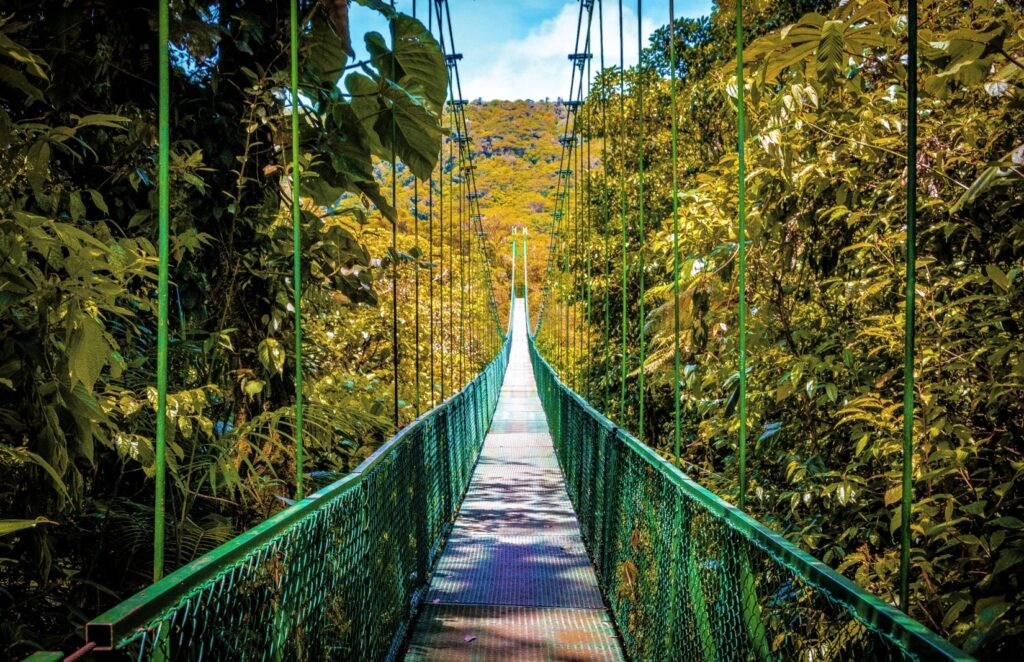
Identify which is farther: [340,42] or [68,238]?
[340,42]

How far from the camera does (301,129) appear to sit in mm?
2559

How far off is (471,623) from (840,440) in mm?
1588

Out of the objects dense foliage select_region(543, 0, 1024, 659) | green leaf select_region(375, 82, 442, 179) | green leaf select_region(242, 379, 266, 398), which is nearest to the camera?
dense foliage select_region(543, 0, 1024, 659)

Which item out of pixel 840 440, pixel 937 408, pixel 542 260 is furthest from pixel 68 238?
pixel 542 260

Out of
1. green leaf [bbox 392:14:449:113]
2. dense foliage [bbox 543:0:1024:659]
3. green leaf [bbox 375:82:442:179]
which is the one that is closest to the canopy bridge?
dense foliage [bbox 543:0:1024:659]

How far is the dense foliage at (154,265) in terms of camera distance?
Result: 1.40m

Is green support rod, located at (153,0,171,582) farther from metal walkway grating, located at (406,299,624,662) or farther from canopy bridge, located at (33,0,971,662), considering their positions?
metal walkway grating, located at (406,299,624,662)

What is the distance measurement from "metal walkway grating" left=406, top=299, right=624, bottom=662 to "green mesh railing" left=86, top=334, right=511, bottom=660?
0.16 m

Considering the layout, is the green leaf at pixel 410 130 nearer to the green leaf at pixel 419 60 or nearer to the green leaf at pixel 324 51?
the green leaf at pixel 419 60

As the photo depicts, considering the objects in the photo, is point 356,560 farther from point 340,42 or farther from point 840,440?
point 840,440

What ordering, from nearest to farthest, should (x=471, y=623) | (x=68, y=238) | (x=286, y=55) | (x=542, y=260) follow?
(x=68, y=238) → (x=286, y=55) → (x=471, y=623) → (x=542, y=260)

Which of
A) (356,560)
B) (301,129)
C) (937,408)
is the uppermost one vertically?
(301,129)

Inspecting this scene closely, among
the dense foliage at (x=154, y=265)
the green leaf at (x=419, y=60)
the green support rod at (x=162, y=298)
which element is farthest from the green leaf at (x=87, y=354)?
the green leaf at (x=419, y=60)

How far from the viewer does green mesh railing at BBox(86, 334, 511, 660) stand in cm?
96
